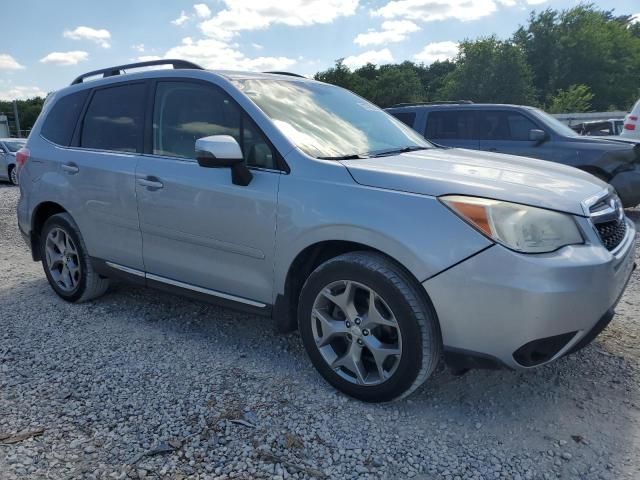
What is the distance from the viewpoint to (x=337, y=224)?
2.65m

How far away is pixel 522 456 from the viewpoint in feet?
7.63

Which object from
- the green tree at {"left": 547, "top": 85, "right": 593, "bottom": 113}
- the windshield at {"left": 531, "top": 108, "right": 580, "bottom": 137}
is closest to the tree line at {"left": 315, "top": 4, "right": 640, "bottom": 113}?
the green tree at {"left": 547, "top": 85, "right": 593, "bottom": 113}

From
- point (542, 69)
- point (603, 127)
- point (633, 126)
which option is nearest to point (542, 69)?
point (542, 69)

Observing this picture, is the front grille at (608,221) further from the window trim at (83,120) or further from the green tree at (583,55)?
the green tree at (583,55)

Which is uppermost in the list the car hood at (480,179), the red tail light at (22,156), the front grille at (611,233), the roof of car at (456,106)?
the roof of car at (456,106)

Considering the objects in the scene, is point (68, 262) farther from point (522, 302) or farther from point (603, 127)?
point (603, 127)

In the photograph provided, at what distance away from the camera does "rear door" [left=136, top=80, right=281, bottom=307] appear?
2984 mm

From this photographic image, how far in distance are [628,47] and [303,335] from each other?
2573 inches

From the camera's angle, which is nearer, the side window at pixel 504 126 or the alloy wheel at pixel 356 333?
the alloy wheel at pixel 356 333

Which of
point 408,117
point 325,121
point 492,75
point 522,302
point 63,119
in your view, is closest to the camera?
point 522,302

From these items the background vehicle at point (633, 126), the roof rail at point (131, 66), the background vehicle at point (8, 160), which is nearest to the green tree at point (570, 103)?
the background vehicle at point (633, 126)

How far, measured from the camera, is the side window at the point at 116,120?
3.72 metres

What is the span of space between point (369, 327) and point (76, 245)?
106 inches

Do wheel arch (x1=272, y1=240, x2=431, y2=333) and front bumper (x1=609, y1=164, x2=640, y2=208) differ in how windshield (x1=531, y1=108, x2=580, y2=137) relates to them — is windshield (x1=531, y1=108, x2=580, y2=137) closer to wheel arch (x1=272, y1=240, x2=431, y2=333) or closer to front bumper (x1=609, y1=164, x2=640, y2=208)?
front bumper (x1=609, y1=164, x2=640, y2=208)
